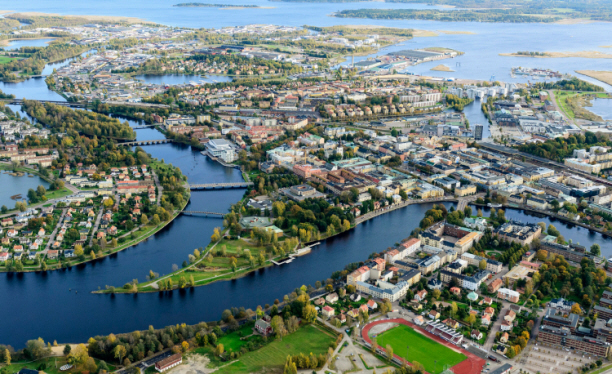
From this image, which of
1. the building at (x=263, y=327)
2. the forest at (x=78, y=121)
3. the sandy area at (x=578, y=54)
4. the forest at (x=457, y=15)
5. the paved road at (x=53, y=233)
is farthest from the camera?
the forest at (x=457, y=15)

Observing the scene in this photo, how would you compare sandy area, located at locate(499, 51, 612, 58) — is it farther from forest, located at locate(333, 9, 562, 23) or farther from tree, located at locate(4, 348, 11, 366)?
tree, located at locate(4, 348, 11, 366)

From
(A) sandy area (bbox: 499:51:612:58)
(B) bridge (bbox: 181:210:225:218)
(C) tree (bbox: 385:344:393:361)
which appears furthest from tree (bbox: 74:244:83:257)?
(A) sandy area (bbox: 499:51:612:58)

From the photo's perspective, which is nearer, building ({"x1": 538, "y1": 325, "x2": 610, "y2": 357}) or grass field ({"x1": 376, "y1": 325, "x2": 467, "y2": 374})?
grass field ({"x1": 376, "y1": 325, "x2": 467, "y2": 374})

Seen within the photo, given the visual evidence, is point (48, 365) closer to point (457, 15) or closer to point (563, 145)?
point (563, 145)

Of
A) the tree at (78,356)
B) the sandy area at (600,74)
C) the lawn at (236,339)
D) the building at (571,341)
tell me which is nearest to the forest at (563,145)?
the building at (571,341)

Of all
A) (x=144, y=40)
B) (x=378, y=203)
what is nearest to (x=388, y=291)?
(x=378, y=203)

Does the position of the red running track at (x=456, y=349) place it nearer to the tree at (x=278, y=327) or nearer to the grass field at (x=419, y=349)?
the grass field at (x=419, y=349)

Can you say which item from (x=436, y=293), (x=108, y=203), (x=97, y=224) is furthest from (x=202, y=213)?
(x=436, y=293)
